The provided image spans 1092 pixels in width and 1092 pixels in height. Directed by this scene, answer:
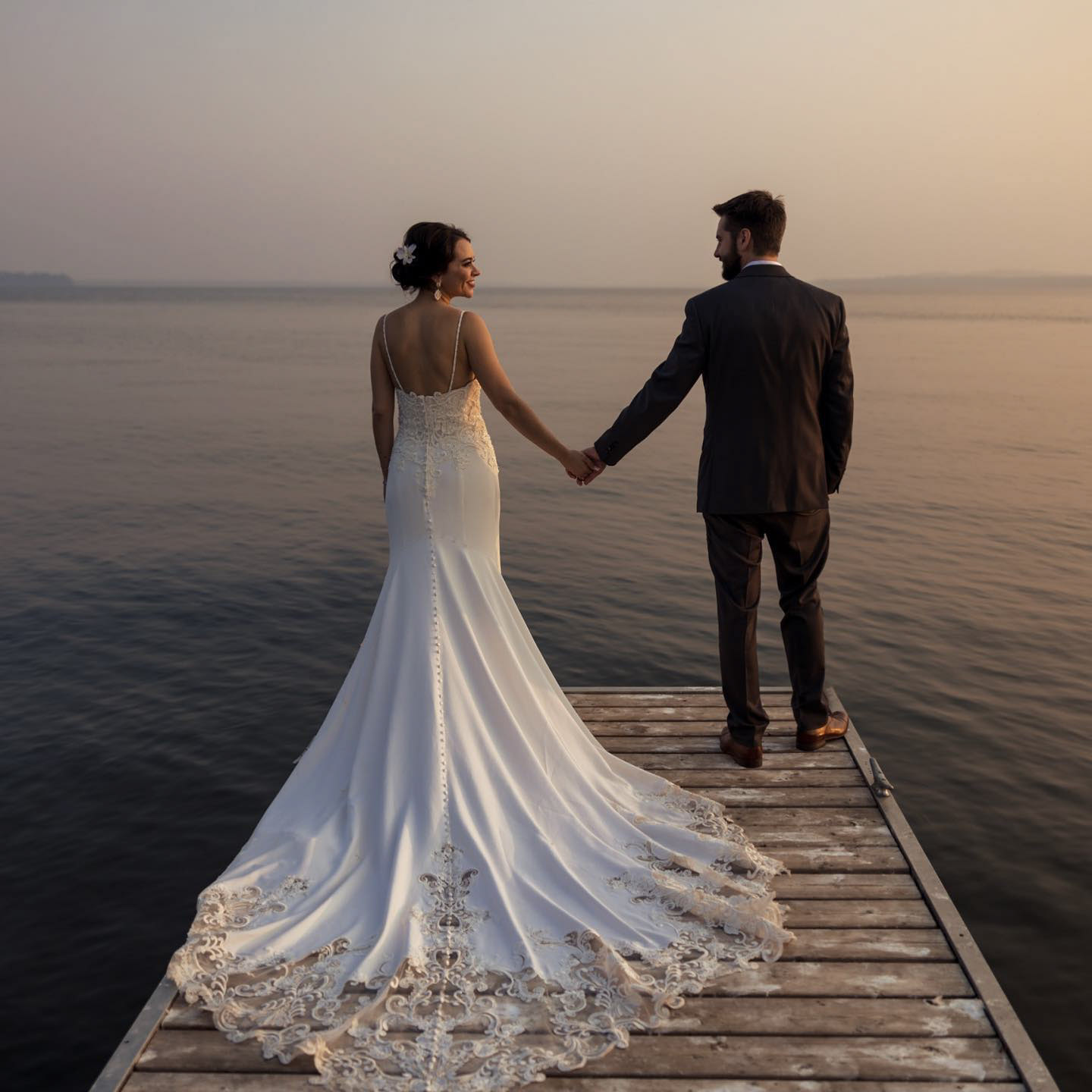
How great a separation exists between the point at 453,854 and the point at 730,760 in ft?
6.27

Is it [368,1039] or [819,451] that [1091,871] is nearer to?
[819,451]

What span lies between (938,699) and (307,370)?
2952 cm

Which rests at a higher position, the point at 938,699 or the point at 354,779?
the point at 354,779

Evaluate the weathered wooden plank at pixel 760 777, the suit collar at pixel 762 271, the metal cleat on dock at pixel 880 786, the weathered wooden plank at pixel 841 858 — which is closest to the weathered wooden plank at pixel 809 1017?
the weathered wooden plank at pixel 841 858

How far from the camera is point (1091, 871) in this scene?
605 cm

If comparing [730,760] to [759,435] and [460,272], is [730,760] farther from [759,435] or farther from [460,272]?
[460,272]

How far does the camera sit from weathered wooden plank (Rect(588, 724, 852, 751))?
18.5 feet

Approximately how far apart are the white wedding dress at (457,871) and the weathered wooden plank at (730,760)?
24.2 inches

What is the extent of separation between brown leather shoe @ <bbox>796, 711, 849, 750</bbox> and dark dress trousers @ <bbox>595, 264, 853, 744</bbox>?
11.8 inches

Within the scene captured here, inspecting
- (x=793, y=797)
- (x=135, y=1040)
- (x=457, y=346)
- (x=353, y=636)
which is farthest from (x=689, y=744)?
A: (x=353, y=636)

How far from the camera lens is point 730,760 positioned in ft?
18.2

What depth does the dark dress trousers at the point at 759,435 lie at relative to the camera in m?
4.98

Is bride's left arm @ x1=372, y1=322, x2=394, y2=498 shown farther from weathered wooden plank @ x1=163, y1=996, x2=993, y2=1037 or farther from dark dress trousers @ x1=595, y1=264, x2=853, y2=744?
weathered wooden plank @ x1=163, y1=996, x2=993, y2=1037

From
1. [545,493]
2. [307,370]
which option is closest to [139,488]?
[545,493]
